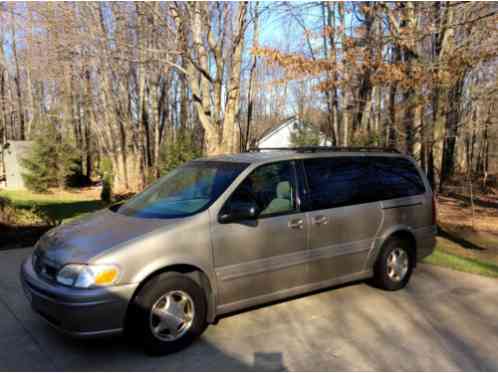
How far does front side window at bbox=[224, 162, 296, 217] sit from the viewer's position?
4223 mm

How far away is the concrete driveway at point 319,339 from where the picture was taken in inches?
138

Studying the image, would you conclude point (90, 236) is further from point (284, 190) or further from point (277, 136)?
point (277, 136)

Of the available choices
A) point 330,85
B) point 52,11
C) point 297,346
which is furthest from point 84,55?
point 297,346

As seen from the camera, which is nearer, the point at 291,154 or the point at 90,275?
the point at 90,275

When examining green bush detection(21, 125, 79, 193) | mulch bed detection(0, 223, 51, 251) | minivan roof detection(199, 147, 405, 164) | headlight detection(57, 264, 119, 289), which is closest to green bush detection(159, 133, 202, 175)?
mulch bed detection(0, 223, 51, 251)

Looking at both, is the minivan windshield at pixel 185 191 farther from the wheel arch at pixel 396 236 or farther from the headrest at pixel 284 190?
the wheel arch at pixel 396 236

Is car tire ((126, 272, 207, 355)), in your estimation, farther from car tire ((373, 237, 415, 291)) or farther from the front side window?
car tire ((373, 237, 415, 291))

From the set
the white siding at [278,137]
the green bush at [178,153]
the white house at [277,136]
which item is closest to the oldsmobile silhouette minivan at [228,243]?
the green bush at [178,153]

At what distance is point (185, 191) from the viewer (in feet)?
15.0

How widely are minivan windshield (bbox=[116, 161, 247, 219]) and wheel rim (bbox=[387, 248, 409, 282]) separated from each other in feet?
7.83

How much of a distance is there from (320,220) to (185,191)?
1.54 m

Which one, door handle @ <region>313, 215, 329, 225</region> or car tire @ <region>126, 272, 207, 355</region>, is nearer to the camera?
car tire @ <region>126, 272, 207, 355</region>

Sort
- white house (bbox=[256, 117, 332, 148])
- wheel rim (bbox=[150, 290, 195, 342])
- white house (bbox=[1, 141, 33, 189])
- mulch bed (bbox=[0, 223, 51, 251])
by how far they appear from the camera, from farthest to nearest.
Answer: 1. white house (bbox=[256, 117, 332, 148])
2. white house (bbox=[1, 141, 33, 189])
3. mulch bed (bbox=[0, 223, 51, 251])
4. wheel rim (bbox=[150, 290, 195, 342])

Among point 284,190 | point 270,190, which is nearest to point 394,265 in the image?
point 284,190
